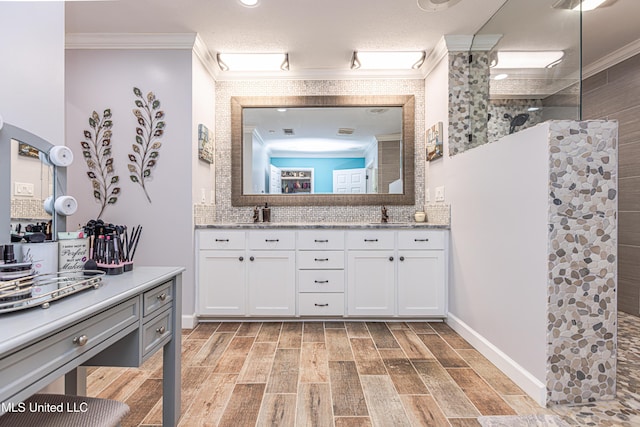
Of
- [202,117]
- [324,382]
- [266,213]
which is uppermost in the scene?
[202,117]

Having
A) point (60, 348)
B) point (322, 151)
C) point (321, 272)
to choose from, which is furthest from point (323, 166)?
point (60, 348)

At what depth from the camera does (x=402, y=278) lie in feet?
Result: 9.52

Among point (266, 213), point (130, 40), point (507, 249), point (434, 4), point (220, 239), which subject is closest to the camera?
point (507, 249)

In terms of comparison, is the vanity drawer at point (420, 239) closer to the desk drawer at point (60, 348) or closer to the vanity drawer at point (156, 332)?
the vanity drawer at point (156, 332)

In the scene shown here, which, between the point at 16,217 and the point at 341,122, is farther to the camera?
the point at 341,122

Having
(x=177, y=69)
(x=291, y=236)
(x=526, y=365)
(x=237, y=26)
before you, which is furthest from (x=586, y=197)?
(x=177, y=69)

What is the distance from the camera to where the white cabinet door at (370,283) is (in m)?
2.90

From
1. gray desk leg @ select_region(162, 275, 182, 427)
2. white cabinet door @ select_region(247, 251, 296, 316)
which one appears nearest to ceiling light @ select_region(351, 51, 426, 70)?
white cabinet door @ select_region(247, 251, 296, 316)

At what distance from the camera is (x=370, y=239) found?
9.53 feet

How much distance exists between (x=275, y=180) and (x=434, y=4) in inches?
79.3

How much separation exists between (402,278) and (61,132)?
8.25 ft

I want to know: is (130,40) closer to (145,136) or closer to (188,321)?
(145,136)

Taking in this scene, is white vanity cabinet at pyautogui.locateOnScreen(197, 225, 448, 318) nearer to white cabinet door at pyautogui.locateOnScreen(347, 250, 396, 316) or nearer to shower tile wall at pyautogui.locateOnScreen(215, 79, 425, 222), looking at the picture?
white cabinet door at pyautogui.locateOnScreen(347, 250, 396, 316)

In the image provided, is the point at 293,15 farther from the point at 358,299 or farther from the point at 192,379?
the point at 192,379
